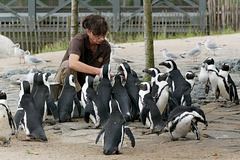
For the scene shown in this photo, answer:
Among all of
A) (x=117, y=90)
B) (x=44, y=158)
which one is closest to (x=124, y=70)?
(x=117, y=90)

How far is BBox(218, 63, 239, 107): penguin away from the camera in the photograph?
7274 millimetres

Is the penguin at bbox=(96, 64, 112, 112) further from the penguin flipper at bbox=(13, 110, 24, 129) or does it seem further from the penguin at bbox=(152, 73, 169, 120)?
the penguin flipper at bbox=(13, 110, 24, 129)

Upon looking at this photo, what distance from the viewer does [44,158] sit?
14.4ft

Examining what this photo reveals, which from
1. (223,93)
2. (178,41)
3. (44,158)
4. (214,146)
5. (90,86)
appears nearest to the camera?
(44,158)

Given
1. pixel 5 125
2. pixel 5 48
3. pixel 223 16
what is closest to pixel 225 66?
pixel 5 125

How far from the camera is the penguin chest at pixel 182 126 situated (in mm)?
5213

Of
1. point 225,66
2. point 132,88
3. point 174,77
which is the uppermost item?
point 225,66

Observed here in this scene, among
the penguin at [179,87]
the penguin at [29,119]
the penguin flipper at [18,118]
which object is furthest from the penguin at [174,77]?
the penguin flipper at [18,118]

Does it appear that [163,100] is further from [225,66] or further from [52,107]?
[225,66]

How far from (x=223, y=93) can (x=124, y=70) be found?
1.85 metres

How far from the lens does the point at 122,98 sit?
6.10m

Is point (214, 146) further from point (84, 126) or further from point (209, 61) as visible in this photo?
point (209, 61)

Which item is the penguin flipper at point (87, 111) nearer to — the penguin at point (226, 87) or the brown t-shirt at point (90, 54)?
the brown t-shirt at point (90, 54)

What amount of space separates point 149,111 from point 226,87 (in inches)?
86.6
